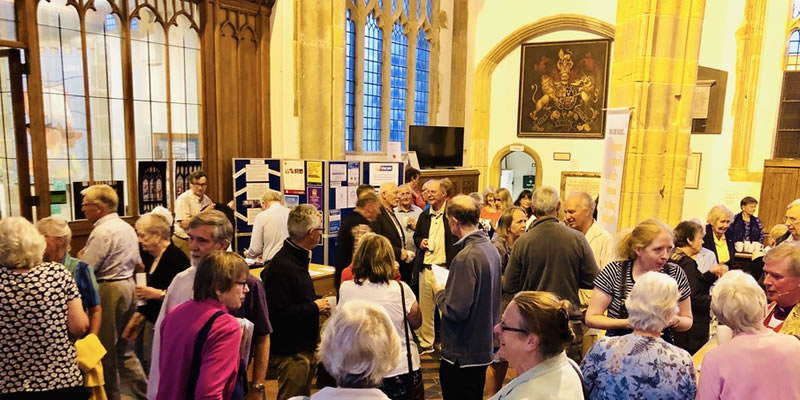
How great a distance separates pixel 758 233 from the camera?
6676 millimetres

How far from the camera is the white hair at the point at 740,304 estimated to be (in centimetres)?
186

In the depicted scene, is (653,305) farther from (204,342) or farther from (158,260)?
(158,260)

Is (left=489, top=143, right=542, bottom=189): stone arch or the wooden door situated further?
(left=489, top=143, right=542, bottom=189): stone arch

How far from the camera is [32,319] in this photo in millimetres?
2330

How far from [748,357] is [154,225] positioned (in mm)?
3003

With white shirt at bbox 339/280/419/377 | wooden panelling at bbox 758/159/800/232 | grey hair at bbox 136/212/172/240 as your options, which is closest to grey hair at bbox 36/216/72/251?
grey hair at bbox 136/212/172/240

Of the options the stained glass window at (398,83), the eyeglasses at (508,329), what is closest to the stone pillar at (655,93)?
the eyeglasses at (508,329)

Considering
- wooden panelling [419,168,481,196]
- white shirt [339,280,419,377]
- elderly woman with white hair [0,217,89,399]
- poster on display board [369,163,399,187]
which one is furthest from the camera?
wooden panelling [419,168,481,196]

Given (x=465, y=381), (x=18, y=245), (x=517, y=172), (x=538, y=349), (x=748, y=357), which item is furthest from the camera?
(x=517, y=172)

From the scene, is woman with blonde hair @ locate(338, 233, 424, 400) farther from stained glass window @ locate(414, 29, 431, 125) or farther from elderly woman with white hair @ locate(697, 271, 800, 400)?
stained glass window @ locate(414, 29, 431, 125)

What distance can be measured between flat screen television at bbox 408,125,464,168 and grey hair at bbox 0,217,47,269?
8.04 meters

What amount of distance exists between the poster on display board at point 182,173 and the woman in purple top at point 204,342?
16.9ft

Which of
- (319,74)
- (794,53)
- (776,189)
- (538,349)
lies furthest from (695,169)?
(538,349)

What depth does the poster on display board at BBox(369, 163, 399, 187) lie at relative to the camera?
7703 mm
